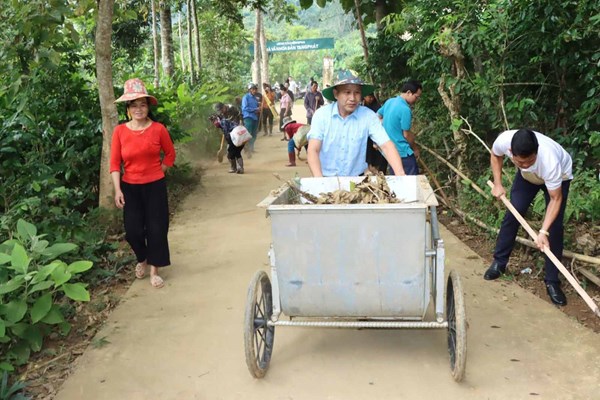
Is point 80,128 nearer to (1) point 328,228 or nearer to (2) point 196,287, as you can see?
(2) point 196,287

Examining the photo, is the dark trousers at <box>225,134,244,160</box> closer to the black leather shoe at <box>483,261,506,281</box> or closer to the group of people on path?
the group of people on path

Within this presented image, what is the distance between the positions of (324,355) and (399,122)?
11.1 ft

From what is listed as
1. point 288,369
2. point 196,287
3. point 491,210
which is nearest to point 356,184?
point 288,369

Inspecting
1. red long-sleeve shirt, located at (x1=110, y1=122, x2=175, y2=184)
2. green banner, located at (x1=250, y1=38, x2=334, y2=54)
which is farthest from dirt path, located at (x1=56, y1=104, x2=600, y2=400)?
green banner, located at (x1=250, y1=38, x2=334, y2=54)

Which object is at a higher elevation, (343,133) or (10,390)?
(343,133)

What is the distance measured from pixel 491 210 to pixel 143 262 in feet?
11.4

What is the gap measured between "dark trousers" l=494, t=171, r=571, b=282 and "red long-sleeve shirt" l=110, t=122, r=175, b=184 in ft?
9.31

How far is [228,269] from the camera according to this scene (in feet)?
17.2

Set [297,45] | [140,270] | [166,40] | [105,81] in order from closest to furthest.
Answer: [140,270]
[105,81]
[166,40]
[297,45]

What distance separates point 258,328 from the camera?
3.33m

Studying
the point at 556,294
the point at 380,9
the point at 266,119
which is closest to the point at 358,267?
the point at 556,294

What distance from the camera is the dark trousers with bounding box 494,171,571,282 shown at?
422cm

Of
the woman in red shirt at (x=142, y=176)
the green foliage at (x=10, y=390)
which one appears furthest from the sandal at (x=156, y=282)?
the green foliage at (x=10, y=390)

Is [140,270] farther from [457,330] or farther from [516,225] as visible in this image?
[516,225]
